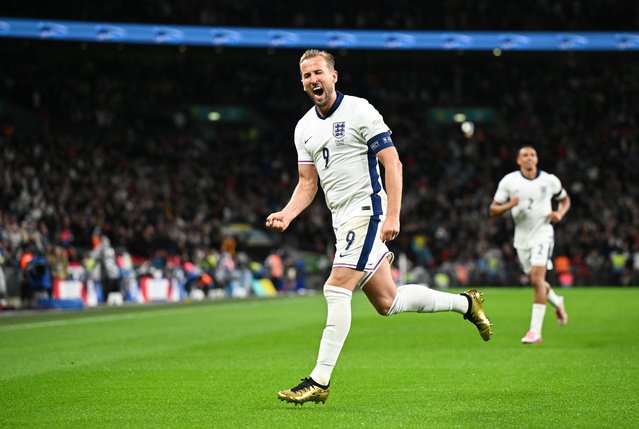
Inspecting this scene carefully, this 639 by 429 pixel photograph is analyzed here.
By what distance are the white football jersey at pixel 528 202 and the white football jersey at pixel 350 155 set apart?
21.8ft

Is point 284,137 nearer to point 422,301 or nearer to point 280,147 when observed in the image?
point 280,147

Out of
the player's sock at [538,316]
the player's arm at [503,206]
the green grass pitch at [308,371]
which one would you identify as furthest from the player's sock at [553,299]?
the player's arm at [503,206]

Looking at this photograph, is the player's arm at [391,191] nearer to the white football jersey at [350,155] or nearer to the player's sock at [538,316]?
the white football jersey at [350,155]

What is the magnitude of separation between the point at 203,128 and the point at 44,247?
22948 mm

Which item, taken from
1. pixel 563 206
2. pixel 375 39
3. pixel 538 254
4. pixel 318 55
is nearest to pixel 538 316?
pixel 538 254

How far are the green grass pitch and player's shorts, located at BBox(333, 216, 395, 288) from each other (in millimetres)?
1075

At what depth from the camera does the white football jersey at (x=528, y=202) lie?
14.3 metres

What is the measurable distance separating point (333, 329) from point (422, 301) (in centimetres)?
86

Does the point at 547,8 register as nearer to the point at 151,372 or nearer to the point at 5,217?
the point at 5,217

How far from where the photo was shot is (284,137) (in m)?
47.6

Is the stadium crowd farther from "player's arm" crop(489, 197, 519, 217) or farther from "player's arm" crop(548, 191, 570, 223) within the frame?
"player's arm" crop(489, 197, 519, 217)

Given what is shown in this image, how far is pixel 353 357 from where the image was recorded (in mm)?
12148

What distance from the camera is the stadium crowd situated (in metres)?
37.3

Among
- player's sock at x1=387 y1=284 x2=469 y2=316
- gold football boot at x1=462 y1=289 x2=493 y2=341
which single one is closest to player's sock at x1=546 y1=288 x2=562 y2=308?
gold football boot at x1=462 y1=289 x2=493 y2=341
